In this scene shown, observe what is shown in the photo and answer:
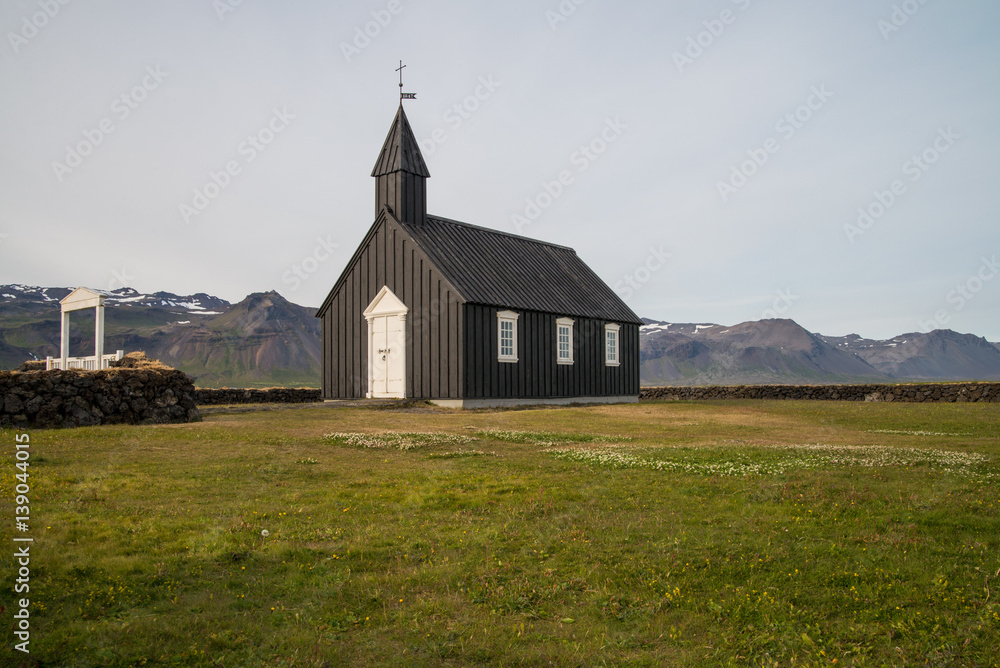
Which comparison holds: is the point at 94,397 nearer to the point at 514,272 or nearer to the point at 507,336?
the point at 507,336

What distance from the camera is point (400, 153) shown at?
108 ft

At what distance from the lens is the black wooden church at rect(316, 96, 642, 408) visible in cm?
3003

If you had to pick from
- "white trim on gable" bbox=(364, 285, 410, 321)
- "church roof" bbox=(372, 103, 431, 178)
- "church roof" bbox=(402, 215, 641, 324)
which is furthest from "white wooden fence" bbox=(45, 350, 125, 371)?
"church roof" bbox=(372, 103, 431, 178)

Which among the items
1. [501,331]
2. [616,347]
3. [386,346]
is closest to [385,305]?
[386,346]

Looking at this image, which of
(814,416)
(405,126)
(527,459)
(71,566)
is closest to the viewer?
(71,566)

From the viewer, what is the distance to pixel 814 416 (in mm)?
26984

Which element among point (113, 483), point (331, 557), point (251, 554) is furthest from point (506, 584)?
point (113, 483)

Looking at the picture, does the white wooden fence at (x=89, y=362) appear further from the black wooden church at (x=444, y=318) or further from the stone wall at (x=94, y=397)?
the black wooden church at (x=444, y=318)

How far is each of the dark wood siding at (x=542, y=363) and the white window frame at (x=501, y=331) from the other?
22cm

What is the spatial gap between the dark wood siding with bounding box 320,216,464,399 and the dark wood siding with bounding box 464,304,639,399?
930mm

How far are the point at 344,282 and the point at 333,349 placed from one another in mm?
3196

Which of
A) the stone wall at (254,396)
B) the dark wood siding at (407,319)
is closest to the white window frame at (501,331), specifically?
the dark wood siding at (407,319)

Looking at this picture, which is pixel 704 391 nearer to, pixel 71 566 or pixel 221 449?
pixel 221 449

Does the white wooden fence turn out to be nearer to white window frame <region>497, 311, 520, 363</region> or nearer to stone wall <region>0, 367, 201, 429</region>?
stone wall <region>0, 367, 201, 429</region>
